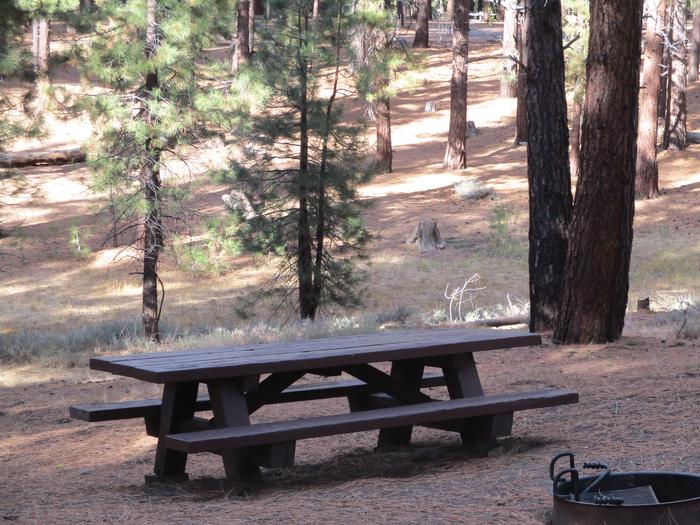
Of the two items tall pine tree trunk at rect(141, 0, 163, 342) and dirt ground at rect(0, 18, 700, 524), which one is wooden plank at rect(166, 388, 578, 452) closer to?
dirt ground at rect(0, 18, 700, 524)

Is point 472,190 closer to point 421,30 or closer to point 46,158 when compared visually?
point 46,158

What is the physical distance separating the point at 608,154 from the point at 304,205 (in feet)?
24.1

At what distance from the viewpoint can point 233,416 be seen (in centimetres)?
537

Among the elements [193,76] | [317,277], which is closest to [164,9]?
[193,76]

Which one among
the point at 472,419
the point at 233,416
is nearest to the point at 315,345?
the point at 233,416

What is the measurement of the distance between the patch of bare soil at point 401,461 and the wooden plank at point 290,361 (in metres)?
0.68

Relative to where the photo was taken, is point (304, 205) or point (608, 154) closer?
point (608, 154)

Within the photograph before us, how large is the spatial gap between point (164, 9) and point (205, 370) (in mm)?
12897

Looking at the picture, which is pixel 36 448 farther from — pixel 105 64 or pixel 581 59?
pixel 581 59

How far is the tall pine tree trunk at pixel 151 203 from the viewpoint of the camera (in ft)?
53.8

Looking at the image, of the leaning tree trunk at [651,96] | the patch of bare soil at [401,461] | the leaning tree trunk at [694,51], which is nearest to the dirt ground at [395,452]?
the patch of bare soil at [401,461]

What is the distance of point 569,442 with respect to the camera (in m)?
5.94

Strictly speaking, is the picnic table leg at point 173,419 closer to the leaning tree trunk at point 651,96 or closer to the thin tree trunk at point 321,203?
the thin tree trunk at point 321,203

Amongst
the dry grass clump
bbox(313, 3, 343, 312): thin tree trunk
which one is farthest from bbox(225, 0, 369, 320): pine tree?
the dry grass clump
